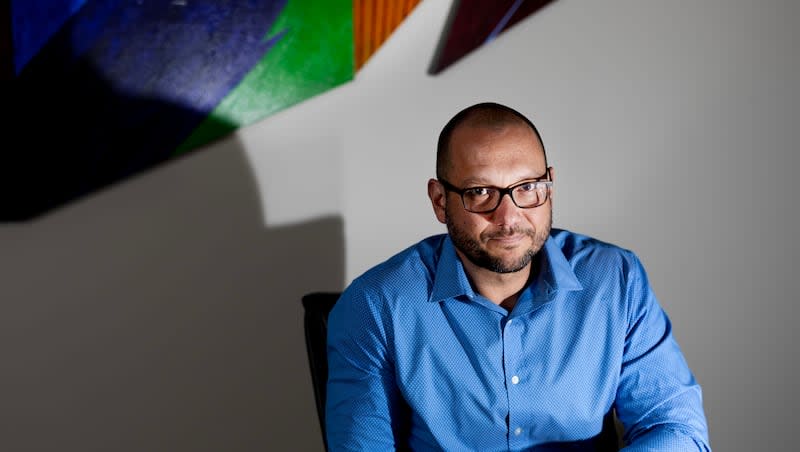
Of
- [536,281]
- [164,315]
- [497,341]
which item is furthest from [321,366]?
[164,315]

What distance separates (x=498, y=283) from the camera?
5.77 ft

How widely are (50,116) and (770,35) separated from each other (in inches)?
72.7

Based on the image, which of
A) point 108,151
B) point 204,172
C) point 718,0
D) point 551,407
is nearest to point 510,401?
point 551,407

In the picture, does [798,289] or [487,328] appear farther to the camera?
[798,289]

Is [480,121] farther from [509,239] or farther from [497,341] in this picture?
[497,341]

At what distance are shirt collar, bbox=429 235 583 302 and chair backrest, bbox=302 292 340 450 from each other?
0.26m

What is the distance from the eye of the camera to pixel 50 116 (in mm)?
1972

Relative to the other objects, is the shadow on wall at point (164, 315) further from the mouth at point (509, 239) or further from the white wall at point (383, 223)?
the mouth at point (509, 239)

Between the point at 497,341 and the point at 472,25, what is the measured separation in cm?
91

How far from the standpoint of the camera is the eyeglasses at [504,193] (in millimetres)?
1646

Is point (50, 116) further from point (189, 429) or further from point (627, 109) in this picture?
point (627, 109)

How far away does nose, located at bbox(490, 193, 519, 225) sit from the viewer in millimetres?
1631

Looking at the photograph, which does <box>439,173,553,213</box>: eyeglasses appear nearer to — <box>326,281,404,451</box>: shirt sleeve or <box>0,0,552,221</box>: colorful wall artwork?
<box>326,281,404,451</box>: shirt sleeve

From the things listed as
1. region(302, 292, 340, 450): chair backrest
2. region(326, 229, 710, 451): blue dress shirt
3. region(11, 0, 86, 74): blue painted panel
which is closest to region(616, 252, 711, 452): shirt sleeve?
region(326, 229, 710, 451): blue dress shirt
